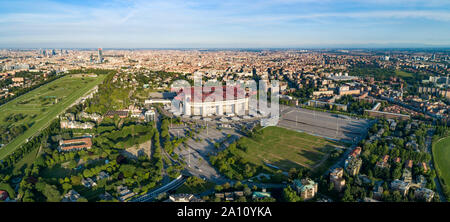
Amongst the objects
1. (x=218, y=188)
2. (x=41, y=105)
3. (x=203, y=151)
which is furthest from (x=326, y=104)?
(x=41, y=105)

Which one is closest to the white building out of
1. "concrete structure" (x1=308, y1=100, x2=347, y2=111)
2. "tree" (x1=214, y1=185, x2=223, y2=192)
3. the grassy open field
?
the grassy open field

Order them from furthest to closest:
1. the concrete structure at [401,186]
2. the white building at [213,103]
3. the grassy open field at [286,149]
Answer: the white building at [213,103], the grassy open field at [286,149], the concrete structure at [401,186]

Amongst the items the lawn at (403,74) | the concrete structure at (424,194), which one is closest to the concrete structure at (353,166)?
the concrete structure at (424,194)

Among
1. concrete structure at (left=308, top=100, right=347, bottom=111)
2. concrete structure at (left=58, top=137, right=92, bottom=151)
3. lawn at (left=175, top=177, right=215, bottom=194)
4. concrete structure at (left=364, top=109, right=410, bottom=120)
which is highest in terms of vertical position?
concrete structure at (left=308, top=100, right=347, bottom=111)

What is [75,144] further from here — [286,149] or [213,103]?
[286,149]

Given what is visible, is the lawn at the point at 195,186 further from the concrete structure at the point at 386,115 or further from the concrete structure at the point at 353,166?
the concrete structure at the point at 386,115

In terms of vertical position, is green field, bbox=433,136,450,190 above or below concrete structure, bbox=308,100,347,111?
below

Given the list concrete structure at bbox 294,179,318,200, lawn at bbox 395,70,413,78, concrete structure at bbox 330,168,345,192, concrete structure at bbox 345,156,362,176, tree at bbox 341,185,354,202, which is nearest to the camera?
tree at bbox 341,185,354,202

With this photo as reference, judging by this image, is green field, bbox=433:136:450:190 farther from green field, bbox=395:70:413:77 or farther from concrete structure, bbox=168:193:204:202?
green field, bbox=395:70:413:77
